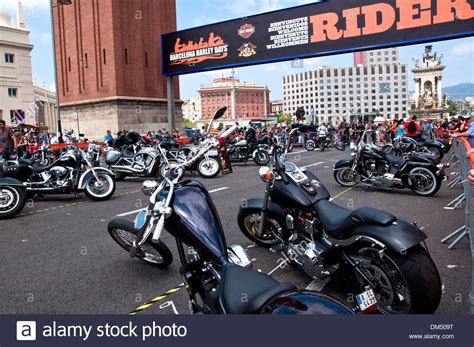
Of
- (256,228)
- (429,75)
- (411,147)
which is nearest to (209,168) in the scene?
(411,147)

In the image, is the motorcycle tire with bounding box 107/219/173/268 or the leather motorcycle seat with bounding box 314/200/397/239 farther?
the motorcycle tire with bounding box 107/219/173/268

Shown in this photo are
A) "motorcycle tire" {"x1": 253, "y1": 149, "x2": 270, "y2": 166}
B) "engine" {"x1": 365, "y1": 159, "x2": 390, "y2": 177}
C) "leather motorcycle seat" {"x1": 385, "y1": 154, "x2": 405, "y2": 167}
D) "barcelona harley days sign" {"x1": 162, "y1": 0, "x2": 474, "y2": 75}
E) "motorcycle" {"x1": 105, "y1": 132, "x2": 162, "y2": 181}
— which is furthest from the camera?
"barcelona harley days sign" {"x1": 162, "y1": 0, "x2": 474, "y2": 75}

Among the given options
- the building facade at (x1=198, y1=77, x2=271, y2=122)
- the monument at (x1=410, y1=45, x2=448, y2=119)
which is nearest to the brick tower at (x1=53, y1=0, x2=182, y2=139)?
the monument at (x1=410, y1=45, x2=448, y2=119)

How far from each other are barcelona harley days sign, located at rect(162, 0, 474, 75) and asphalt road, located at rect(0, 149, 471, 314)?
12.7m

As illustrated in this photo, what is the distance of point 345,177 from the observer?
30.0 ft

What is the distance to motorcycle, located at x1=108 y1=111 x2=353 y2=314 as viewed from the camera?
178 cm

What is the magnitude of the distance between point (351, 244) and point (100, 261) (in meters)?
2.76

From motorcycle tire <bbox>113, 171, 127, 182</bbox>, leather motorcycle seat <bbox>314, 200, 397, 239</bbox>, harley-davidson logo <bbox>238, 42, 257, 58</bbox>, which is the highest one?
harley-davidson logo <bbox>238, 42, 257, 58</bbox>

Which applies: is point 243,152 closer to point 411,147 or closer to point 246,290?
point 411,147

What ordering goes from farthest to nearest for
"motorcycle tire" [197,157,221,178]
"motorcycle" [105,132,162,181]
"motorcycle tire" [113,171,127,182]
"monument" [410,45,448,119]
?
"monument" [410,45,448,119] → "motorcycle tire" [113,171,127,182] → "motorcycle tire" [197,157,221,178] → "motorcycle" [105,132,162,181]

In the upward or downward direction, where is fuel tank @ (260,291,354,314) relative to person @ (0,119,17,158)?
downward

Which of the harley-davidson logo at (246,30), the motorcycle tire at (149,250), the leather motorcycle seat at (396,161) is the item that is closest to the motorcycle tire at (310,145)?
the harley-davidson logo at (246,30)

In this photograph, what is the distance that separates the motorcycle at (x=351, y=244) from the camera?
2764mm

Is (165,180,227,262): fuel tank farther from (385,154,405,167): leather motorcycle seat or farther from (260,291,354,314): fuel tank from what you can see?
(385,154,405,167): leather motorcycle seat
